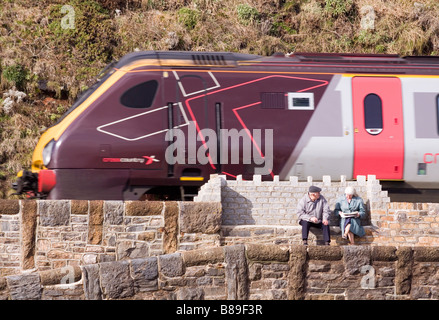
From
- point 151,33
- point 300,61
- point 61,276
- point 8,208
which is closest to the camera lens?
point 61,276

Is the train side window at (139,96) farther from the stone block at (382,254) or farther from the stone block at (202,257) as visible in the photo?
the stone block at (382,254)

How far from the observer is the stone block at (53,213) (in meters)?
12.2

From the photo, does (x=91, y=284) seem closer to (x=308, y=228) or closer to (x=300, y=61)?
(x=308, y=228)

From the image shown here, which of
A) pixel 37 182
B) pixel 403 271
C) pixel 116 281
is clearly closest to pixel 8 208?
pixel 37 182

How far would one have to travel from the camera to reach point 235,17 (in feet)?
77.9

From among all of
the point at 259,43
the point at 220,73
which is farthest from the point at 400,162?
the point at 259,43

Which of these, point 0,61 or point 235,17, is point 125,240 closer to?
point 0,61

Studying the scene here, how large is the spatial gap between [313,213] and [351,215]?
2.01ft

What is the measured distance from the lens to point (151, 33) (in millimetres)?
22703

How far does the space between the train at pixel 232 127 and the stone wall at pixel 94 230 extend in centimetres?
151

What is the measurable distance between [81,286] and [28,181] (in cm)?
410

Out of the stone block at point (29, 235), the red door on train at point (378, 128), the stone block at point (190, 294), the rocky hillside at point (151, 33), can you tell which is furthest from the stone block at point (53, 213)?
the rocky hillside at point (151, 33)

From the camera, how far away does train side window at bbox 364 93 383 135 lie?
14.5 m

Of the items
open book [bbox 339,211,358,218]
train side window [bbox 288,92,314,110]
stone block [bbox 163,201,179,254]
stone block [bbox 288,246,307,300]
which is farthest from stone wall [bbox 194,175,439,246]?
stone block [bbox 288,246,307,300]
